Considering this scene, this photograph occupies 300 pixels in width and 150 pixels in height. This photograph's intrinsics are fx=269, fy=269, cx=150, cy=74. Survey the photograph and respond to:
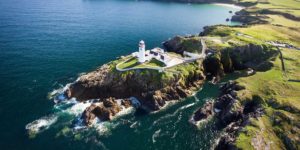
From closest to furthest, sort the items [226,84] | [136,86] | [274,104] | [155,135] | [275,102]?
[155,135]
[274,104]
[275,102]
[136,86]
[226,84]

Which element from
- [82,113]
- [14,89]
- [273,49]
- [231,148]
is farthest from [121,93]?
[273,49]

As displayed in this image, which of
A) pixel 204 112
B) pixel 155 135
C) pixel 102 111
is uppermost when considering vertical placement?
pixel 102 111

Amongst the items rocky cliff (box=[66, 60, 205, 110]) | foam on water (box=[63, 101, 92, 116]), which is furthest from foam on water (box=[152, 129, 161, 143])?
foam on water (box=[63, 101, 92, 116])

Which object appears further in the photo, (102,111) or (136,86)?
(136,86)

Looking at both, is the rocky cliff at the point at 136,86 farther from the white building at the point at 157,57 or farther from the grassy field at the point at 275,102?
the grassy field at the point at 275,102

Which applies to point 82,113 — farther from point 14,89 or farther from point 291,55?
point 291,55

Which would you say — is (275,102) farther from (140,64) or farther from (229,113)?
(140,64)

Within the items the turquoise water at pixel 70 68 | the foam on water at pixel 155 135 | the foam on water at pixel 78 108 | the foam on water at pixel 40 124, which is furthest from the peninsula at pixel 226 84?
the foam on water at pixel 155 135

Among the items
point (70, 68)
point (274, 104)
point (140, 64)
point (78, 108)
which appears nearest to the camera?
point (274, 104)

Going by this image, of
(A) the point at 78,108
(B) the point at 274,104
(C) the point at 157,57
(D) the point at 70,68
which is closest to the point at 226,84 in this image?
(B) the point at 274,104
